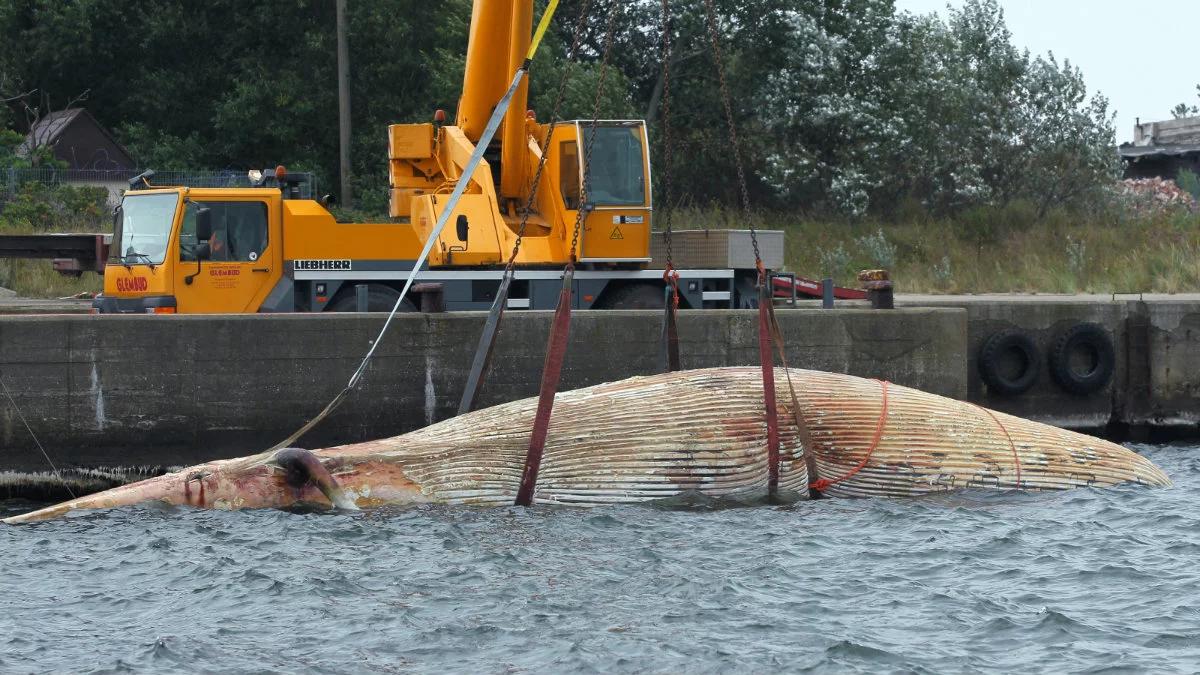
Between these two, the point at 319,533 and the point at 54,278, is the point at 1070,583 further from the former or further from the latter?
the point at 54,278

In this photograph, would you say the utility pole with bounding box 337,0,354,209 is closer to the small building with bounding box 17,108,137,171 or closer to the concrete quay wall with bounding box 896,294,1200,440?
→ the small building with bounding box 17,108,137,171

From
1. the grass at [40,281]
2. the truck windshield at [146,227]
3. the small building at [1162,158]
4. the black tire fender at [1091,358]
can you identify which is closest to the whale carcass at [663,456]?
the black tire fender at [1091,358]

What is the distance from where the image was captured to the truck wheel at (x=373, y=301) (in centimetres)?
1631

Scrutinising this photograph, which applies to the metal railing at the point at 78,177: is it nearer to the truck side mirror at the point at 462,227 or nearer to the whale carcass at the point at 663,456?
the truck side mirror at the point at 462,227

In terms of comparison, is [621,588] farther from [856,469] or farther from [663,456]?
[856,469]

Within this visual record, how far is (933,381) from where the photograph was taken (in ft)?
48.8

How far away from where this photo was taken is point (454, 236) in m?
16.3

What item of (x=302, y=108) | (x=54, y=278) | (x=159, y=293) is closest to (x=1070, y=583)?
(x=159, y=293)

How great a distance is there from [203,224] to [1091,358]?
975cm

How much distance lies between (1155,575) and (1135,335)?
24.3ft

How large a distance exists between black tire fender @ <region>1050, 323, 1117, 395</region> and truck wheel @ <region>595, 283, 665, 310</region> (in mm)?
4429

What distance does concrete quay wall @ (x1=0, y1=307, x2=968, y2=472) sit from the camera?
504 inches

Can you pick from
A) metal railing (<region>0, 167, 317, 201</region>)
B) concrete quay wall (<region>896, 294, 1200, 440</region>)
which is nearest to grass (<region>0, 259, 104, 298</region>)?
metal railing (<region>0, 167, 317, 201</region>)

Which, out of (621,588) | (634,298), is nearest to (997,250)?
(634,298)
